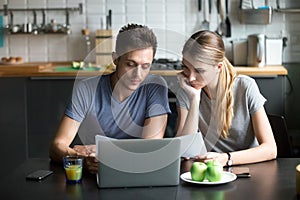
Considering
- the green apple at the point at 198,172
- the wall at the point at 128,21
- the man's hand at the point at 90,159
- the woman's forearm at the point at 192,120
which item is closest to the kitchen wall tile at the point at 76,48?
the wall at the point at 128,21

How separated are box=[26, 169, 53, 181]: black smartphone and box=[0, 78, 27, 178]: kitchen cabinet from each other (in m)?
2.11

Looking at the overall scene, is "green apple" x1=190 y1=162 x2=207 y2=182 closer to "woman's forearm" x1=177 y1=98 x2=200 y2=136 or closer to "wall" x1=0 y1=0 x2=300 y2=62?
"woman's forearm" x1=177 y1=98 x2=200 y2=136

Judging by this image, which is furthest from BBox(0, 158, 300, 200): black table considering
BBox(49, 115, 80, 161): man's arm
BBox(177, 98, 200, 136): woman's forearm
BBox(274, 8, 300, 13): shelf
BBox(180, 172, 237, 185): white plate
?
BBox(274, 8, 300, 13): shelf

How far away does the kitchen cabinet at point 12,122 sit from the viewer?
4129 millimetres

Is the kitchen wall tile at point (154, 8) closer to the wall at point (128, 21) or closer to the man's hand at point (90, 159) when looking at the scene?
the wall at point (128, 21)

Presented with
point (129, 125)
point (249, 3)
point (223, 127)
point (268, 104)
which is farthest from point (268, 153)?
point (249, 3)

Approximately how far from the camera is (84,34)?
14.8ft

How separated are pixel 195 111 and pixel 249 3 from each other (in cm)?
229

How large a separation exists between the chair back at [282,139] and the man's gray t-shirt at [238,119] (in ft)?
0.67

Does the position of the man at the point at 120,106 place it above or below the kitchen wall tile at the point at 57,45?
below

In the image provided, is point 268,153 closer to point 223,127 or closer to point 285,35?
point 223,127

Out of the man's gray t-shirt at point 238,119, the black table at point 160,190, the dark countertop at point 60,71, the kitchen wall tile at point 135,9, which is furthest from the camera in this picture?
the kitchen wall tile at point 135,9

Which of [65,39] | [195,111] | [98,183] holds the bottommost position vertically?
[98,183]

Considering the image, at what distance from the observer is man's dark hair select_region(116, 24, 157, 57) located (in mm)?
2324
